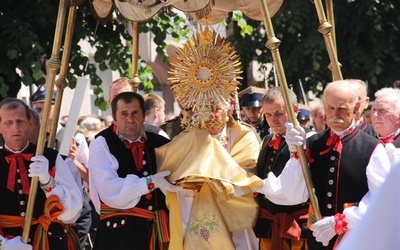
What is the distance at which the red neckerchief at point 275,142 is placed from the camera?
5.30 meters

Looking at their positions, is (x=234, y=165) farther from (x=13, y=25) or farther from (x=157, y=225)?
(x=13, y=25)

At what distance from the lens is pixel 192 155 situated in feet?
17.3

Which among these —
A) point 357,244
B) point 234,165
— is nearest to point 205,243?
point 234,165

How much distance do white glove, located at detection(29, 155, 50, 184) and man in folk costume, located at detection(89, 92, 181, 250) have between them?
0.34m

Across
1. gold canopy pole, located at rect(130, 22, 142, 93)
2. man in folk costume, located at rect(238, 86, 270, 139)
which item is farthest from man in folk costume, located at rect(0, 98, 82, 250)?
man in folk costume, located at rect(238, 86, 270, 139)

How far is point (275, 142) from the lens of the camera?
5.32 metres

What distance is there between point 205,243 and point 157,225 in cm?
33

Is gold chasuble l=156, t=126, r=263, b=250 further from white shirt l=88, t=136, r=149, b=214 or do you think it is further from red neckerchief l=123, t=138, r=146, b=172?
white shirt l=88, t=136, r=149, b=214

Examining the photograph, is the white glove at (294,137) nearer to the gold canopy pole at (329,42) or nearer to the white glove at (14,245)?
the gold canopy pole at (329,42)

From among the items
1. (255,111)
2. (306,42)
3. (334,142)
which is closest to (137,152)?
(334,142)

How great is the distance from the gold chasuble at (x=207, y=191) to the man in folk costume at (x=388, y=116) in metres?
0.92

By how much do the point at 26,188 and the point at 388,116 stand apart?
2.22m

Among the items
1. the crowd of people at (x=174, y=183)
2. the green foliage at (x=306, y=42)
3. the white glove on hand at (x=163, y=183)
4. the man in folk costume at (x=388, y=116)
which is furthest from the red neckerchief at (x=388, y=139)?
the green foliage at (x=306, y=42)

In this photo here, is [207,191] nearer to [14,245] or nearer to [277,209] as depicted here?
[277,209]
